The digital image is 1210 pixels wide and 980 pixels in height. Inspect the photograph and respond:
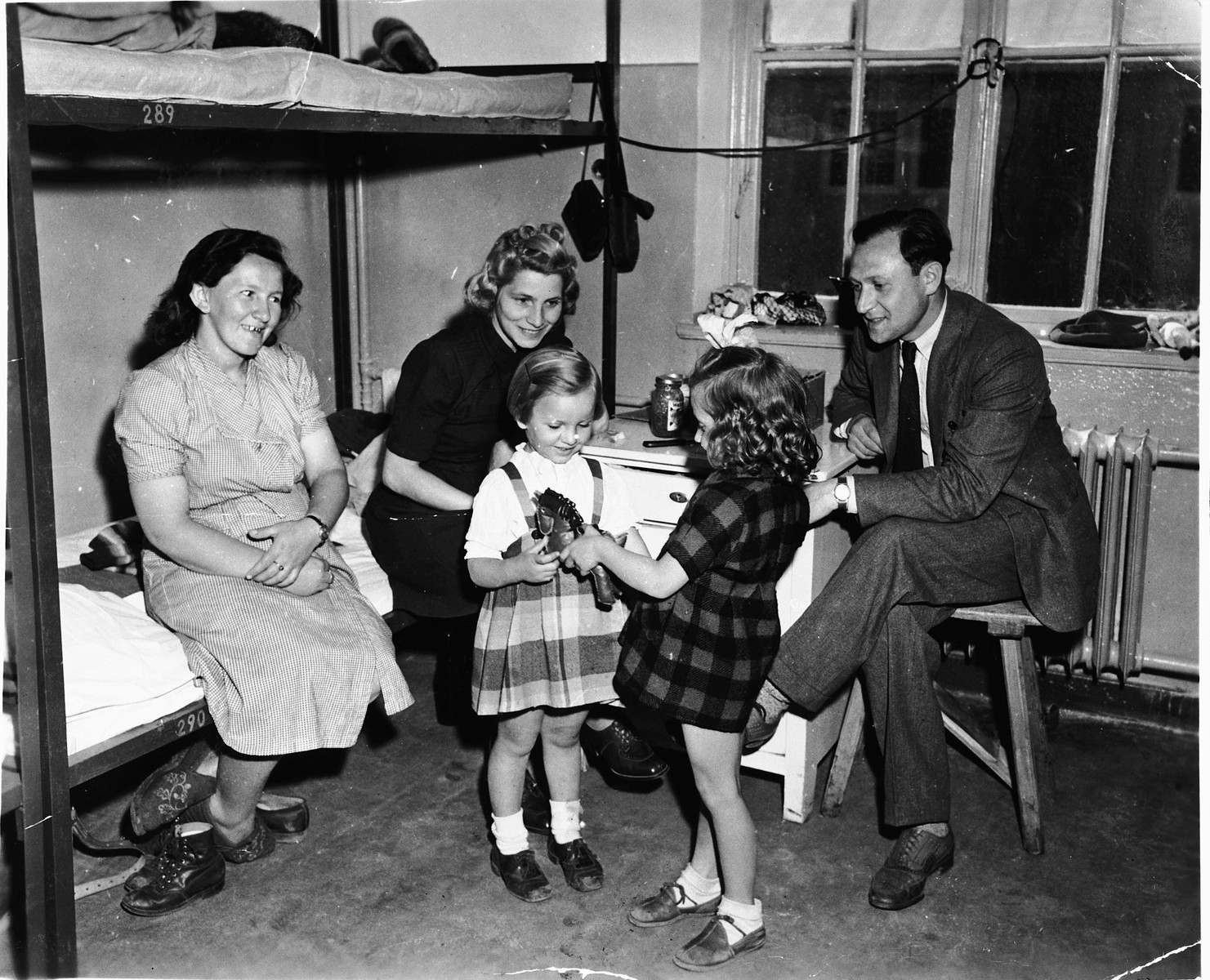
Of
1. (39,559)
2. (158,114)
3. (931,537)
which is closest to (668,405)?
(931,537)

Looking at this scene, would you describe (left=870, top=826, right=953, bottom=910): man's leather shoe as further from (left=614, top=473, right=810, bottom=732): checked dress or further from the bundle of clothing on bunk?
the bundle of clothing on bunk

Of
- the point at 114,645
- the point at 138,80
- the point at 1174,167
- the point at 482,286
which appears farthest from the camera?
the point at 1174,167

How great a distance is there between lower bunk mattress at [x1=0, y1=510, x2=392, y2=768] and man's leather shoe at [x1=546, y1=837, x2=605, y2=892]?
962 mm

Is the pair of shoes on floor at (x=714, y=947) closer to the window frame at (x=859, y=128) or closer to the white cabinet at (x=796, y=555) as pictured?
the white cabinet at (x=796, y=555)

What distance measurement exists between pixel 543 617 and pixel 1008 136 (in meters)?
2.35

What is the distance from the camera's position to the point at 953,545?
3201 millimetres

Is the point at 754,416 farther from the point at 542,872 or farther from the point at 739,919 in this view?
the point at 542,872

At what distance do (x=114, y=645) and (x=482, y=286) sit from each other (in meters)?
1.31

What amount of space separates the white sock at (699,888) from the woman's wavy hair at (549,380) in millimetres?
1113

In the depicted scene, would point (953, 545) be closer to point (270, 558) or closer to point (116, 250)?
point (270, 558)

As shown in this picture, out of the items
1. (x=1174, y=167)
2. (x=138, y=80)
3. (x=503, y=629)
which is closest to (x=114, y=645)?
(x=503, y=629)

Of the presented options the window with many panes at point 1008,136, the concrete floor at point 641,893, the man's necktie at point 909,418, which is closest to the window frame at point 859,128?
the window with many panes at point 1008,136

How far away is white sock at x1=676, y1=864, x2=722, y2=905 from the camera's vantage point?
9.90 feet

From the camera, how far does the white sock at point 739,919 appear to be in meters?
2.85
